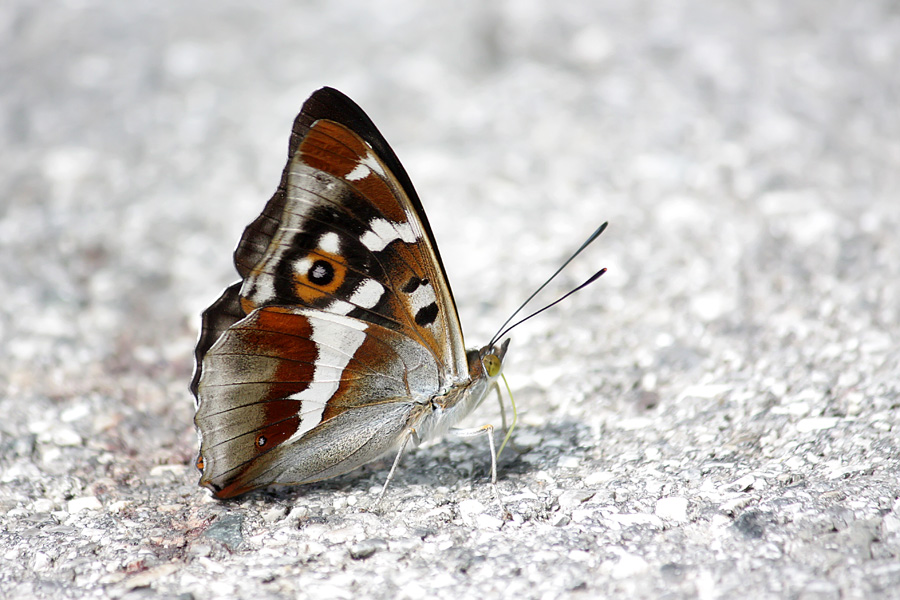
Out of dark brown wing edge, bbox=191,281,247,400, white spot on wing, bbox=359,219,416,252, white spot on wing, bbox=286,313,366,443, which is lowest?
white spot on wing, bbox=286,313,366,443

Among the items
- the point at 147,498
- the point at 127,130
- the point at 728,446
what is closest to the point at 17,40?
the point at 127,130

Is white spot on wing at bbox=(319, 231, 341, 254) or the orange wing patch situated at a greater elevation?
the orange wing patch

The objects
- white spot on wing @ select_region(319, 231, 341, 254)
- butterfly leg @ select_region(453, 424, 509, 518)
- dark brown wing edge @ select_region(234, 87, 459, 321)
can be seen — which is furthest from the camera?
butterfly leg @ select_region(453, 424, 509, 518)

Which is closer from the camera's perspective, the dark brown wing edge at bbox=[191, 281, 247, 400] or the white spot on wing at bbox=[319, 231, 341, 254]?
the white spot on wing at bbox=[319, 231, 341, 254]

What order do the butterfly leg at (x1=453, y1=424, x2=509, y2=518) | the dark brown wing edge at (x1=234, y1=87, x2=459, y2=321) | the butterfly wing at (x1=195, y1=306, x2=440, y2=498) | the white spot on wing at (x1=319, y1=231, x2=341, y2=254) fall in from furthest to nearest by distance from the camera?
1. the butterfly leg at (x1=453, y1=424, x2=509, y2=518)
2. the butterfly wing at (x1=195, y1=306, x2=440, y2=498)
3. the white spot on wing at (x1=319, y1=231, x2=341, y2=254)
4. the dark brown wing edge at (x1=234, y1=87, x2=459, y2=321)

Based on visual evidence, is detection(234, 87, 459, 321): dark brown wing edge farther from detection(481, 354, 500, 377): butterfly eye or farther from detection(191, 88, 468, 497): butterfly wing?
detection(481, 354, 500, 377): butterfly eye

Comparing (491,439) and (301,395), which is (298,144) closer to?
(301,395)

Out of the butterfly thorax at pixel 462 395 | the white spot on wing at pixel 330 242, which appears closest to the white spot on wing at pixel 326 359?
the white spot on wing at pixel 330 242

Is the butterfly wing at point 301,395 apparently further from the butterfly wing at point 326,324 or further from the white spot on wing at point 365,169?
the white spot on wing at point 365,169

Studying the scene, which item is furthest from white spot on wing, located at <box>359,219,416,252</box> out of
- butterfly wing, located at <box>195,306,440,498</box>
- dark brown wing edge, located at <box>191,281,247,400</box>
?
dark brown wing edge, located at <box>191,281,247,400</box>

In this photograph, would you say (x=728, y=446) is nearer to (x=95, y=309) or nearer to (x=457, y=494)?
(x=457, y=494)
